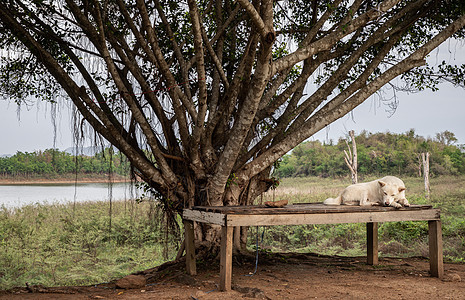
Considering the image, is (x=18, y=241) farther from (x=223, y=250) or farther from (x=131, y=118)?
(x=223, y=250)

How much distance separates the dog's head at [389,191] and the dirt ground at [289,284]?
1.06 m

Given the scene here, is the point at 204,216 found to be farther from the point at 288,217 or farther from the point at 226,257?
the point at 288,217

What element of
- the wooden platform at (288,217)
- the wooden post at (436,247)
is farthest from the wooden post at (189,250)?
the wooden post at (436,247)

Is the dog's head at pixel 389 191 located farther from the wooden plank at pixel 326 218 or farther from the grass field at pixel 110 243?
the grass field at pixel 110 243

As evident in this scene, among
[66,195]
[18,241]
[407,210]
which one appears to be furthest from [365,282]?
[66,195]

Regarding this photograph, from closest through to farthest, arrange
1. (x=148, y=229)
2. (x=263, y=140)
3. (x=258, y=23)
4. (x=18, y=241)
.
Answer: (x=258, y=23) → (x=263, y=140) → (x=18, y=241) → (x=148, y=229)

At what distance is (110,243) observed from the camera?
38.7ft

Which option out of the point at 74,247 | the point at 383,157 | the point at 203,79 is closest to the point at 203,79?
the point at 203,79

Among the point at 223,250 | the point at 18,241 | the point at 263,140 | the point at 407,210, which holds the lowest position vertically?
the point at 18,241

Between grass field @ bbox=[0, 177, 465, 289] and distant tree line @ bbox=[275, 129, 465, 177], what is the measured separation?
16019 millimetres

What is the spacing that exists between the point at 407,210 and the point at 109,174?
4331 millimetres

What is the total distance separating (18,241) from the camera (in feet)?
35.0

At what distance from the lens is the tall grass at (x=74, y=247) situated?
856cm

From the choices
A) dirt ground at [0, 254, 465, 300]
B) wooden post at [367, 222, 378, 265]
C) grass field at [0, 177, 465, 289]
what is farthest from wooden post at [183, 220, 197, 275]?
wooden post at [367, 222, 378, 265]
